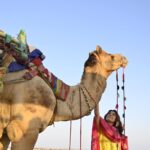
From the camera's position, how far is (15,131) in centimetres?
631

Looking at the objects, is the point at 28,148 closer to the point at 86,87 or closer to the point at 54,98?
the point at 54,98

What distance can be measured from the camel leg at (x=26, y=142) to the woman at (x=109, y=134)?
2124 mm

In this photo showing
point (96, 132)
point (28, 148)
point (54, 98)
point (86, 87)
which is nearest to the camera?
point (28, 148)

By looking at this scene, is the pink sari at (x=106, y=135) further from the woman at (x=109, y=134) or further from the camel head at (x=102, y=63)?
the camel head at (x=102, y=63)

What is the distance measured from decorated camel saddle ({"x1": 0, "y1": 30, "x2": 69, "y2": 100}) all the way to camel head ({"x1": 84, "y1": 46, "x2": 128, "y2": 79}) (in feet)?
2.08

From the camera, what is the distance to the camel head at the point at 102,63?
7660mm

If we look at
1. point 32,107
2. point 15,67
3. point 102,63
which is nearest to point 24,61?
point 15,67

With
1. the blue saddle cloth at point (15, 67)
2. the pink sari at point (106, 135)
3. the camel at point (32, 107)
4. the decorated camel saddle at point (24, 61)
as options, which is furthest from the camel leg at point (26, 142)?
the pink sari at point (106, 135)

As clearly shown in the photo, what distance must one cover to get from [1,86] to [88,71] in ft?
5.76

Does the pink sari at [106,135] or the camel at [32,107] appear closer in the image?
the camel at [32,107]

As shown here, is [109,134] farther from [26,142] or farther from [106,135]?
[26,142]

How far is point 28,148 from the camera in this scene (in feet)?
20.9

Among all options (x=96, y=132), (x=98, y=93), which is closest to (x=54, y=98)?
(x=98, y=93)

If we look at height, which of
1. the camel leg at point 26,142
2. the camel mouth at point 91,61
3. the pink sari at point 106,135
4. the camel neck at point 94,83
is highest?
the camel mouth at point 91,61
